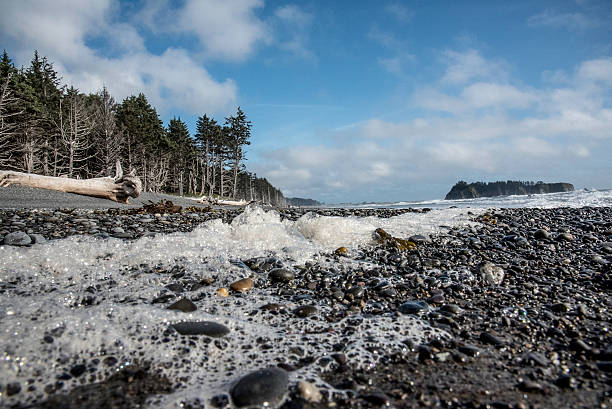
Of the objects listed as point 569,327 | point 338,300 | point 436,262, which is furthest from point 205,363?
point 436,262

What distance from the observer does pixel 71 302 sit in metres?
2.56

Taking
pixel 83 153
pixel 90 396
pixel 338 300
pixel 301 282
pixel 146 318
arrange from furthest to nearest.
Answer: pixel 83 153 → pixel 301 282 → pixel 338 300 → pixel 146 318 → pixel 90 396

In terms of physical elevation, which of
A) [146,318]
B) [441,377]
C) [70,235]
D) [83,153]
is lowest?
[441,377]

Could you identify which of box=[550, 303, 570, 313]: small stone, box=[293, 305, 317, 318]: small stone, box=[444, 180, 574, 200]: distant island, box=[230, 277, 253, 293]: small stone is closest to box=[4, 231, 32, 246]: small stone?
box=[230, 277, 253, 293]: small stone

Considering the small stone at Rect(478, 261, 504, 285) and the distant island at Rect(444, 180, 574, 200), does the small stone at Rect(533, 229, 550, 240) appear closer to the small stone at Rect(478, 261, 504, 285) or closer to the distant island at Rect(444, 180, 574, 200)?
the small stone at Rect(478, 261, 504, 285)

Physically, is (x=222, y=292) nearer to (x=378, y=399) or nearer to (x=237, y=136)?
(x=378, y=399)

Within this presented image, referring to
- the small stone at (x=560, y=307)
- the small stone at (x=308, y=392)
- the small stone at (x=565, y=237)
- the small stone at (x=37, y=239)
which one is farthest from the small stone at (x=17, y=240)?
the small stone at (x=565, y=237)

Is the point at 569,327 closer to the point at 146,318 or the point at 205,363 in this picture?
the point at 205,363

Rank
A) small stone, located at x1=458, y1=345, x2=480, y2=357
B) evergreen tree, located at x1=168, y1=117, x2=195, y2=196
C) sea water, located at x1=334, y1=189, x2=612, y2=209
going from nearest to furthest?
small stone, located at x1=458, y1=345, x2=480, y2=357 → sea water, located at x1=334, y1=189, x2=612, y2=209 → evergreen tree, located at x1=168, y1=117, x2=195, y2=196

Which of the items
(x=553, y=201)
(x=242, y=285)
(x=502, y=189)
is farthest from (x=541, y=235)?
(x=502, y=189)

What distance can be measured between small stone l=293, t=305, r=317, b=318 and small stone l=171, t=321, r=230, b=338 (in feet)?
2.14

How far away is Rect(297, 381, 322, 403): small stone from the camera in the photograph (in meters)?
1.59

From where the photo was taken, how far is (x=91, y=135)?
3416 centimetres

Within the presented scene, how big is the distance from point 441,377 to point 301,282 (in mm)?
1835
